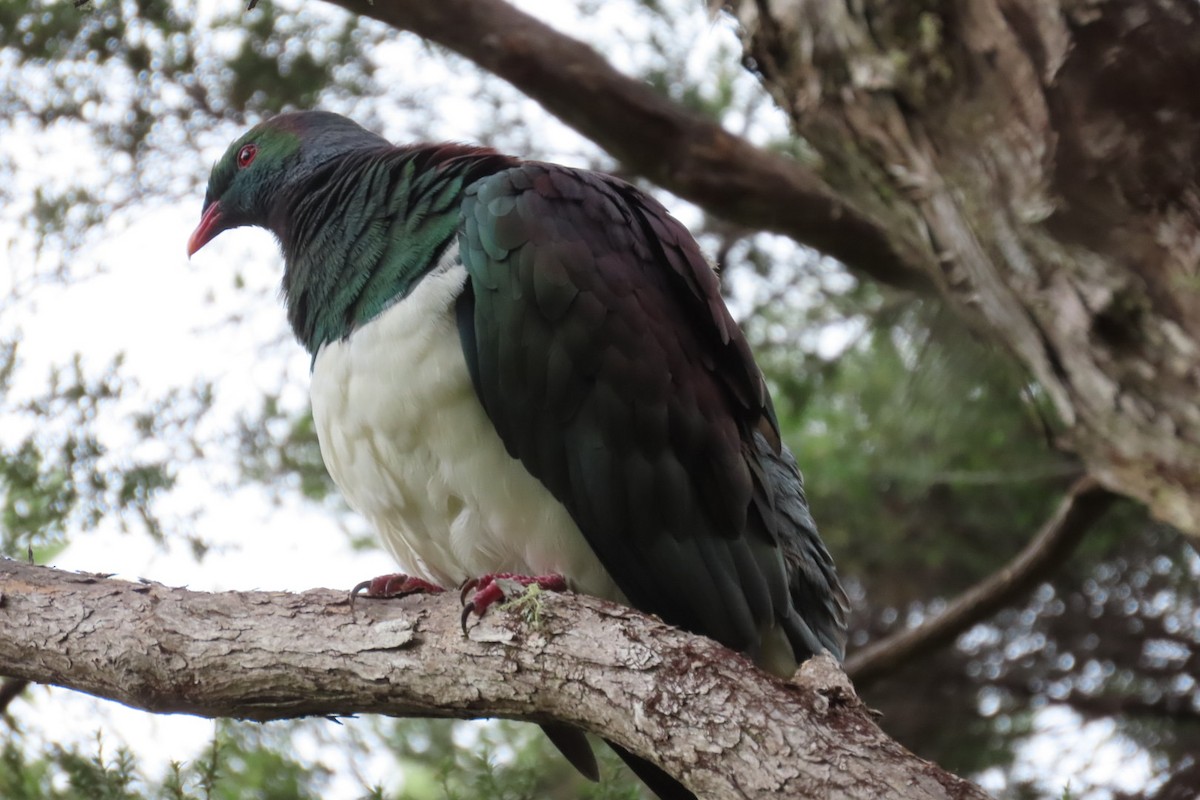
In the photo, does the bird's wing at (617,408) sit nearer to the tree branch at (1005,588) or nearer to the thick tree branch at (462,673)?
the thick tree branch at (462,673)

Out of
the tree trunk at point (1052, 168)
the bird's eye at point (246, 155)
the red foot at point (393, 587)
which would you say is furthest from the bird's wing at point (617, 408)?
the bird's eye at point (246, 155)

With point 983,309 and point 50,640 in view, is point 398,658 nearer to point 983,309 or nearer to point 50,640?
point 50,640

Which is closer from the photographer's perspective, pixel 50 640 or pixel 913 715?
pixel 50 640

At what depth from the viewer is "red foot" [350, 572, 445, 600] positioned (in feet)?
8.90

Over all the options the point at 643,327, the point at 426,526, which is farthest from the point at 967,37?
the point at 426,526

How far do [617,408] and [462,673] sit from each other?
0.75 meters

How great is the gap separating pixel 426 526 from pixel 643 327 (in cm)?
71

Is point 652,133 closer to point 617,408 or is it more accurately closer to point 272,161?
point 272,161

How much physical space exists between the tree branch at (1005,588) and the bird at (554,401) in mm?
1245

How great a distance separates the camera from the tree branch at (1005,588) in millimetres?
4035

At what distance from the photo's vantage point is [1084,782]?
5215 mm

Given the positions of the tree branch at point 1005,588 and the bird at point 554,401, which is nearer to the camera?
the bird at point 554,401

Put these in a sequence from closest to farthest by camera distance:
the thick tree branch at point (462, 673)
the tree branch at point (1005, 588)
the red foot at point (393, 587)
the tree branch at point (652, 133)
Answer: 1. the thick tree branch at point (462, 673)
2. the red foot at point (393, 587)
3. the tree branch at point (1005, 588)
4. the tree branch at point (652, 133)

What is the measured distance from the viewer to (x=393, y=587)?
9.71 ft
